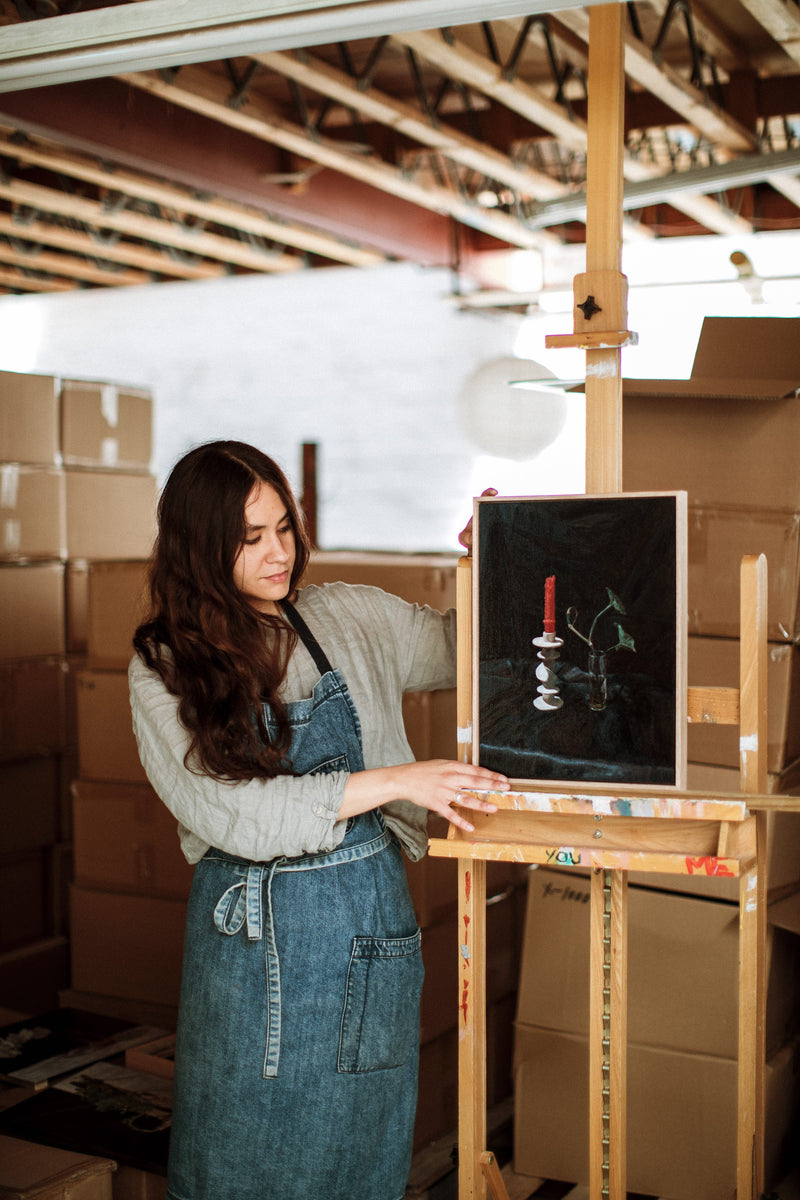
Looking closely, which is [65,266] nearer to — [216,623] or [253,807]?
[216,623]

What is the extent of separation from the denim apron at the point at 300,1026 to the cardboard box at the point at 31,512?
173cm

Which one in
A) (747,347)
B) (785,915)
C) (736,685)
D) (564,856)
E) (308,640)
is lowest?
(785,915)

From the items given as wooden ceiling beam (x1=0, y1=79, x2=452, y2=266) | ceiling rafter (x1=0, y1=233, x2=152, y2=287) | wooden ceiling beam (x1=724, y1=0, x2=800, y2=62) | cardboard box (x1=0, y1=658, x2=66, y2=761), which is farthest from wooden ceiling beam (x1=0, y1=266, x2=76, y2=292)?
wooden ceiling beam (x1=724, y1=0, x2=800, y2=62)

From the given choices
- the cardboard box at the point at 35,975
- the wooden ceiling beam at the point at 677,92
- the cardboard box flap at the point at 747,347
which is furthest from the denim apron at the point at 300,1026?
the wooden ceiling beam at the point at 677,92

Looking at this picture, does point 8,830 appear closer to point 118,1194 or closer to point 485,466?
point 118,1194

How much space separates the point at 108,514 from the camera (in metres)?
3.49

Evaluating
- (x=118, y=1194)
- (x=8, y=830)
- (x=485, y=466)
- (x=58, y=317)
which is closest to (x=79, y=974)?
(x=8, y=830)

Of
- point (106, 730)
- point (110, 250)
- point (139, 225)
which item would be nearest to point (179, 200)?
point (139, 225)

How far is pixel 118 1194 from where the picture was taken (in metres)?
2.10

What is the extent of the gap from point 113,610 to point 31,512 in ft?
1.85

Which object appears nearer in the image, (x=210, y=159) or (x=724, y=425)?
(x=724, y=425)

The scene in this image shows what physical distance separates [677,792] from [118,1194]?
1.28 metres

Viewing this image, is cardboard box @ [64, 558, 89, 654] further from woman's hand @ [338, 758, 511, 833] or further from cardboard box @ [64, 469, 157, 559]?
woman's hand @ [338, 758, 511, 833]

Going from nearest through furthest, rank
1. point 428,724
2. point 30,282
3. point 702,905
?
point 702,905 → point 428,724 → point 30,282
